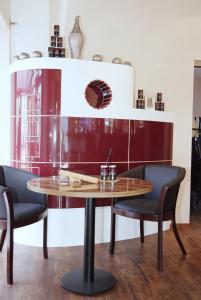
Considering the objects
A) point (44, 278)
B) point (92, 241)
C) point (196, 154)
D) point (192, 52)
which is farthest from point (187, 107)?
point (44, 278)

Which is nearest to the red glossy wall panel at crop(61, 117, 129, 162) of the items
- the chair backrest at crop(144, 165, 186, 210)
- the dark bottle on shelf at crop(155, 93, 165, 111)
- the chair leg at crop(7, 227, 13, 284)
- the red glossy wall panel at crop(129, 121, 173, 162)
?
the red glossy wall panel at crop(129, 121, 173, 162)

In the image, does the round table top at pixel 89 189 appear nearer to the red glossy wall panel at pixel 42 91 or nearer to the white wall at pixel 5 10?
the red glossy wall panel at pixel 42 91

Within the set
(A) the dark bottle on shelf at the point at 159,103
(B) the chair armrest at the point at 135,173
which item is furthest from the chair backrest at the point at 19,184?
(A) the dark bottle on shelf at the point at 159,103

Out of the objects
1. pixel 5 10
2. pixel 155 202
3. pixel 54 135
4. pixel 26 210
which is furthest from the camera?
pixel 5 10

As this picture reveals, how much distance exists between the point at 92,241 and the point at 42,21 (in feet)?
8.09

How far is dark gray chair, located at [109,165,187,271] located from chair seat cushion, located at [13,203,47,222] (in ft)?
2.50

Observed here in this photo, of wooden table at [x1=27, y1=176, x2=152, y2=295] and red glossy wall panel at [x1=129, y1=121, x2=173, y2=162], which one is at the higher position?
red glossy wall panel at [x1=129, y1=121, x2=173, y2=162]

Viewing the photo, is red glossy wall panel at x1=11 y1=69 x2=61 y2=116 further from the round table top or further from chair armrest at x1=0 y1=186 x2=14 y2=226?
chair armrest at x1=0 y1=186 x2=14 y2=226

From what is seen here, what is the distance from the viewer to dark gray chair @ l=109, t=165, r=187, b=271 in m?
3.08

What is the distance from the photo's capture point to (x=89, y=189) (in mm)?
2482

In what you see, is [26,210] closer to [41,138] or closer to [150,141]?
[41,138]

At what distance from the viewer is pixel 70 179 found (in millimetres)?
2816

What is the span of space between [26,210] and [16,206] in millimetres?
212

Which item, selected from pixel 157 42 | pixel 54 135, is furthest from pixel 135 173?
pixel 157 42
